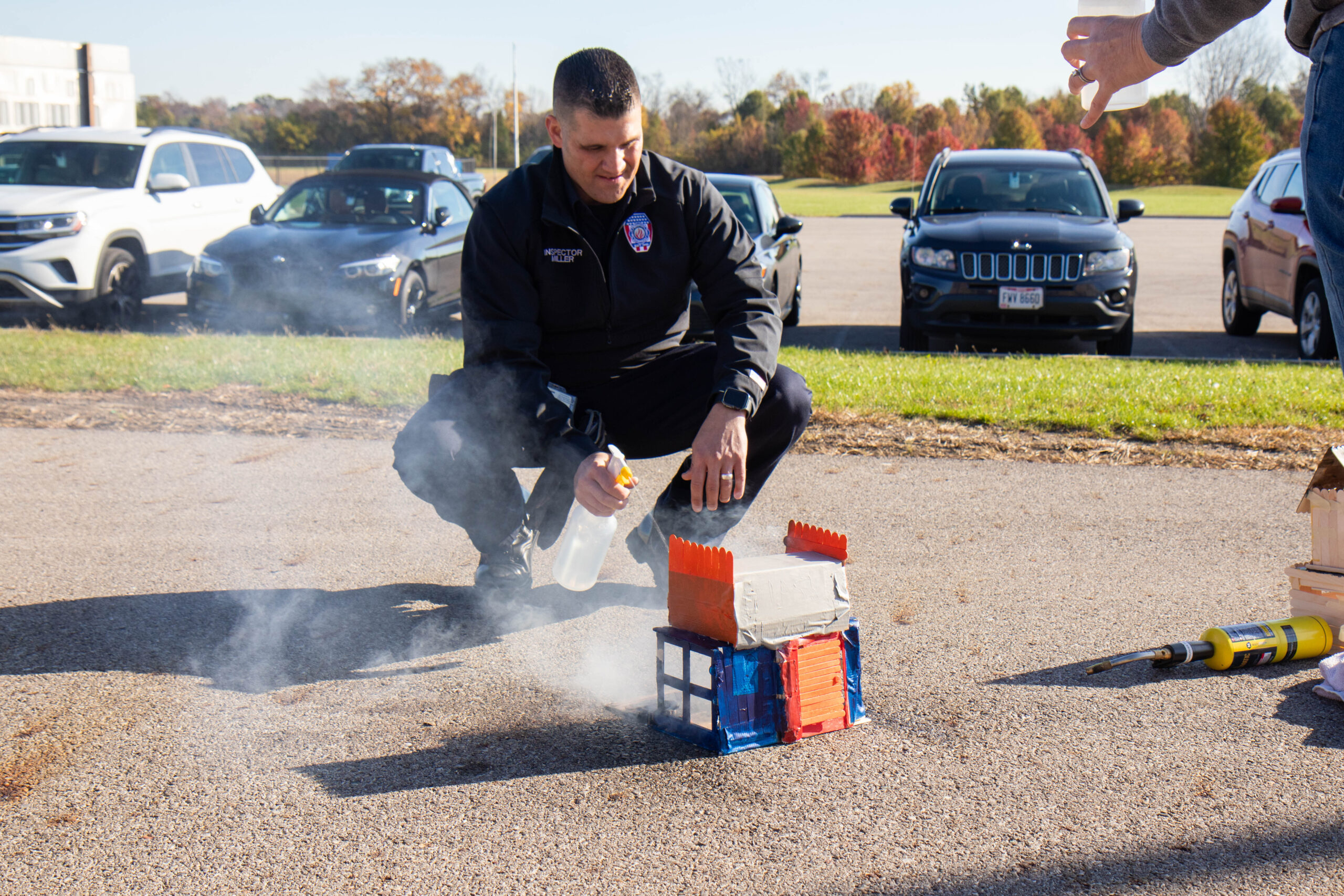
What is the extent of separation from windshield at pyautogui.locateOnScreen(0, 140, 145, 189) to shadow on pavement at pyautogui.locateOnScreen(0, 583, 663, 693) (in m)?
9.01

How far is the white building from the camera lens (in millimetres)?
40812

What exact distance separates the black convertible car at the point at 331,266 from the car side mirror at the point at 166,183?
116 cm

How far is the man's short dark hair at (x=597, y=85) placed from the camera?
127 inches

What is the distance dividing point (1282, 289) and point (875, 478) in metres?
6.48

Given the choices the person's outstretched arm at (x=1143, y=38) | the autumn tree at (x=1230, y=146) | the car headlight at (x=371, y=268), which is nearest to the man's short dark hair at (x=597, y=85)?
the person's outstretched arm at (x=1143, y=38)

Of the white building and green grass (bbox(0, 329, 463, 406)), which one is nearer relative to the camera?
green grass (bbox(0, 329, 463, 406))

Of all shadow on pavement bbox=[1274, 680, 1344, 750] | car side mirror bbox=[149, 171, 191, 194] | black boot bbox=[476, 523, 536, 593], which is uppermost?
car side mirror bbox=[149, 171, 191, 194]

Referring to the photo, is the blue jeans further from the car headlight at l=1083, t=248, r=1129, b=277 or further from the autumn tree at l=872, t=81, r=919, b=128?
the autumn tree at l=872, t=81, r=919, b=128

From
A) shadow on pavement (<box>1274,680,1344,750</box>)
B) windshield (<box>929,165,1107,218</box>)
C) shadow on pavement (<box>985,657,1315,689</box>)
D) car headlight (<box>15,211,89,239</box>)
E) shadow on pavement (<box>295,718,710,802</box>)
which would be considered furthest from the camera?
car headlight (<box>15,211,89,239</box>)

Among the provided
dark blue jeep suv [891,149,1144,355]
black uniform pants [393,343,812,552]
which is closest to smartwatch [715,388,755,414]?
black uniform pants [393,343,812,552]

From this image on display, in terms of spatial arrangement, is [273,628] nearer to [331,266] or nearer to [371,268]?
[371,268]

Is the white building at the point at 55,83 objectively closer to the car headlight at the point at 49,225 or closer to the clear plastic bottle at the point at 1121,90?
the car headlight at the point at 49,225

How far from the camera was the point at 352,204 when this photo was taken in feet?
36.3

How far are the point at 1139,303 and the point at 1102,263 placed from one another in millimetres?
6070
